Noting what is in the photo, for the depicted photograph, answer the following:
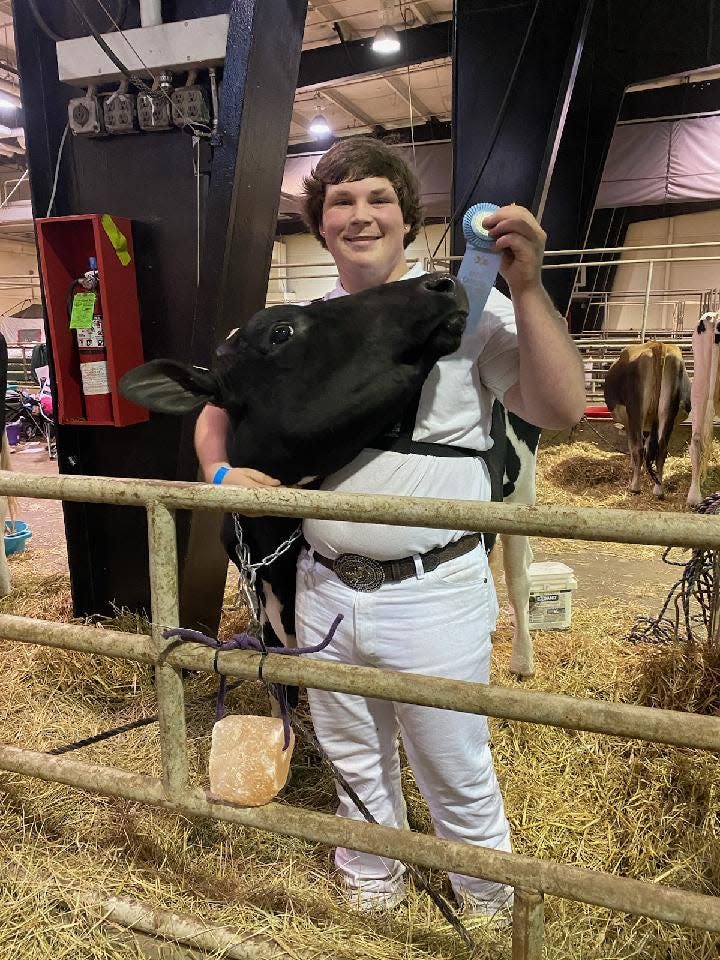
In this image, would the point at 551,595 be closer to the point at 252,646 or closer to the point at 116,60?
the point at 252,646

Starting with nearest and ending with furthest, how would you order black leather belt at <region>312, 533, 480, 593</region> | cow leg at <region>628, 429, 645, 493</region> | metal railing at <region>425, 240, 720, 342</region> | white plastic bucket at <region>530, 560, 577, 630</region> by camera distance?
1. black leather belt at <region>312, 533, 480, 593</region>
2. white plastic bucket at <region>530, 560, 577, 630</region>
3. metal railing at <region>425, 240, 720, 342</region>
4. cow leg at <region>628, 429, 645, 493</region>

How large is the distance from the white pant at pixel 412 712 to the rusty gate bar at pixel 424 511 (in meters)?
0.32

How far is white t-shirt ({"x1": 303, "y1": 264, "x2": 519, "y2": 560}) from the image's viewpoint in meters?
1.42

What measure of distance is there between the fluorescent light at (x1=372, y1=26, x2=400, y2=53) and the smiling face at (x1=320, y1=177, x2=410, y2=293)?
8.09 metres

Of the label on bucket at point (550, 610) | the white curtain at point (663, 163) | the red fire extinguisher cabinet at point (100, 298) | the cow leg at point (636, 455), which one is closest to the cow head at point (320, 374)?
the red fire extinguisher cabinet at point (100, 298)

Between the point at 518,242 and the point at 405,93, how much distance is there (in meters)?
14.0

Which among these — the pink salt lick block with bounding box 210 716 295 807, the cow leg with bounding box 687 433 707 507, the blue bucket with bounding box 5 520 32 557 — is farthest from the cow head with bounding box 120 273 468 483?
the cow leg with bounding box 687 433 707 507

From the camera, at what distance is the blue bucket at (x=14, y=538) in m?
4.98

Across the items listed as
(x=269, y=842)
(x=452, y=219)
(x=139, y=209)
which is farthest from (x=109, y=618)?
(x=452, y=219)

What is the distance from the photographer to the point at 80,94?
9.13 feet

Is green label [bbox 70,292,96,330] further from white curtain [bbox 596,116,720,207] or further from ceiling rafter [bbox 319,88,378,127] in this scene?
ceiling rafter [bbox 319,88,378,127]

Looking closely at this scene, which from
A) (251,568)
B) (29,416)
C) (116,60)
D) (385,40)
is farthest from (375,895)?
(29,416)

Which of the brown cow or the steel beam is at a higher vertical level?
the steel beam

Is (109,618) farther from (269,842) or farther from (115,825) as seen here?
(269,842)
